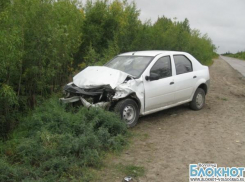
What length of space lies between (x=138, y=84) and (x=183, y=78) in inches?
67.4

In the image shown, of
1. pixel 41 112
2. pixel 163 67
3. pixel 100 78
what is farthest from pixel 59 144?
pixel 163 67

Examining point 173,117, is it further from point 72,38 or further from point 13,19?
point 13,19

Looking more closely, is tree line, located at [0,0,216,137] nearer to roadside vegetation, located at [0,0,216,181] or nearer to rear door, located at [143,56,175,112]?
roadside vegetation, located at [0,0,216,181]

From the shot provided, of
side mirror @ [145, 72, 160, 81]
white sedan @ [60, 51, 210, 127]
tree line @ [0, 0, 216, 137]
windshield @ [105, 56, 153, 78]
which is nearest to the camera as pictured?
tree line @ [0, 0, 216, 137]

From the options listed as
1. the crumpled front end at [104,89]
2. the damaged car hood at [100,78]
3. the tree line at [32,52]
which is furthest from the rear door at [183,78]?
the tree line at [32,52]

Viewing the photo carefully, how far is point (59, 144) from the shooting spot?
16.9 feet

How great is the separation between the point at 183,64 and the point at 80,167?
470cm

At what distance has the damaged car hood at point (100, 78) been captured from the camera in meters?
6.70

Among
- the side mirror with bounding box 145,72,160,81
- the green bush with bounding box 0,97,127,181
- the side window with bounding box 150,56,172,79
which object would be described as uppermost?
the side window with bounding box 150,56,172,79

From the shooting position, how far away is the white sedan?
260 inches

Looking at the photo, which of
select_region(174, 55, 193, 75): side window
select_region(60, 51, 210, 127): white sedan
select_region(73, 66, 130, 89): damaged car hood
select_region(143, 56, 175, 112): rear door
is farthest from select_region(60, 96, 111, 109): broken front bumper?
select_region(174, 55, 193, 75): side window

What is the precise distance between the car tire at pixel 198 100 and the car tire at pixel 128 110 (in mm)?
2429

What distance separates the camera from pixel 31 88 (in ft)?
25.9

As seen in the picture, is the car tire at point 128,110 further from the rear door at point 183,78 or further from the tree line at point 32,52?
the tree line at point 32,52
